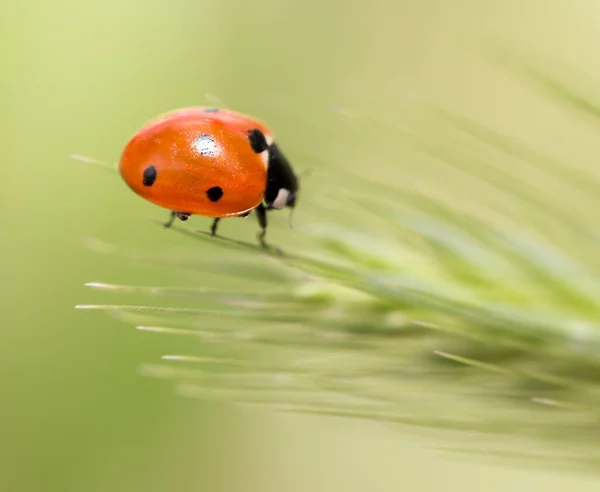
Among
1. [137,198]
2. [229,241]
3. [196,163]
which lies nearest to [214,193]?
[196,163]

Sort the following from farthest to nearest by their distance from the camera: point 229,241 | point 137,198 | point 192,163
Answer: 1. point 137,198
2. point 192,163
3. point 229,241

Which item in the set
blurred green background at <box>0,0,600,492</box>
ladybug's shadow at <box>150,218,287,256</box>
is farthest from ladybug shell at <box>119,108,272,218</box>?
blurred green background at <box>0,0,600,492</box>

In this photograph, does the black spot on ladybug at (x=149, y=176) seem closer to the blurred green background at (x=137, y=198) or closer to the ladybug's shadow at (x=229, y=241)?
the ladybug's shadow at (x=229, y=241)

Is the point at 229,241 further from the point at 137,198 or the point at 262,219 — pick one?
the point at 137,198

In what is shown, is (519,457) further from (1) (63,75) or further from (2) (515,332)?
(1) (63,75)

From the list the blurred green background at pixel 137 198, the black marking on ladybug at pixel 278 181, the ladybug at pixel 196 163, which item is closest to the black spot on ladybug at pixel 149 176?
the ladybug at pixel 196 163

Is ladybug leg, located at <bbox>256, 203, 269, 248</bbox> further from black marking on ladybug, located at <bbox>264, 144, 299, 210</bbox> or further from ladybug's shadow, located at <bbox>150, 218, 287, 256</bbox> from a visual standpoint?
ladybug's shadow, located at <bbox>150, 218, 287, 256</bbox>

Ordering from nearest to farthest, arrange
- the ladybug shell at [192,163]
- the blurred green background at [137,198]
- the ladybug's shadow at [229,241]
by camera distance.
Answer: the ladybug's shadow at [229,241] → the ladybug shell at [192,163] → the blurred green background at [137,198]
